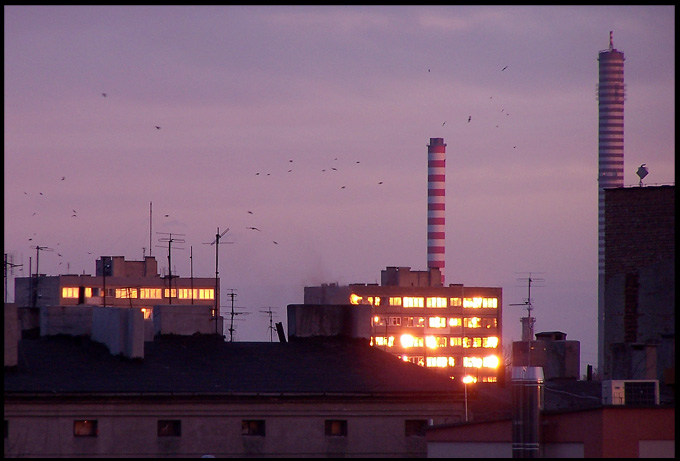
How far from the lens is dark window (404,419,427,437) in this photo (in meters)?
37.8

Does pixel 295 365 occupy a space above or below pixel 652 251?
below

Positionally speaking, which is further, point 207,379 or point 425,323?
point 425,323

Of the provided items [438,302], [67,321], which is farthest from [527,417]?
[438,302]

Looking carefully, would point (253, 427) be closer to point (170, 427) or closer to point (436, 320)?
point (170, 427)

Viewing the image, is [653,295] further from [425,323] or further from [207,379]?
[425,323]

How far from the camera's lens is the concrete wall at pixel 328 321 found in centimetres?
4338

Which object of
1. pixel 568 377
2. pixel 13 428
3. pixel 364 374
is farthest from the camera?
pixel 568 377

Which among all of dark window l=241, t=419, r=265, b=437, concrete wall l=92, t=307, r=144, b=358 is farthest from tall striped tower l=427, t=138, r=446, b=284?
dark window l=241, t=419, r=265, b=437

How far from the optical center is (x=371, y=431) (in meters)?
37.6

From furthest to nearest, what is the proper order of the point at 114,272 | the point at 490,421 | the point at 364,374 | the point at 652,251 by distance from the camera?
the point at 114,272, the point at 652,251, the point at 364,374, the point at 490,421

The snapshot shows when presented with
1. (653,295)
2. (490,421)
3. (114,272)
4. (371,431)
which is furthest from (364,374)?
(114,272)

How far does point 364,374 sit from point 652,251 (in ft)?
60.6

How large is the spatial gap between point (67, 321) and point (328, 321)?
8.44 m

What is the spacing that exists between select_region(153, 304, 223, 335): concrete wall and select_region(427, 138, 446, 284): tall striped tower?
142041 mm
